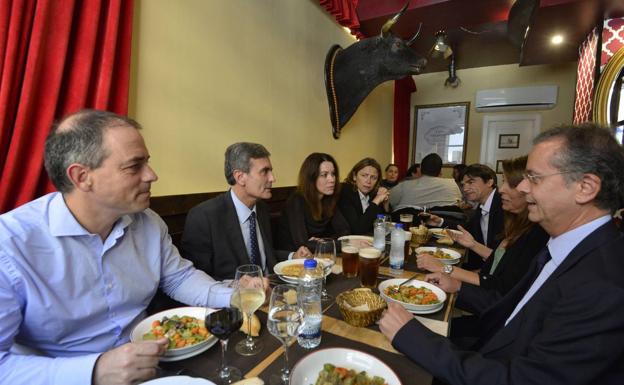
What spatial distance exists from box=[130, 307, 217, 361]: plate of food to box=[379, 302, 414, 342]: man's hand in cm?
54

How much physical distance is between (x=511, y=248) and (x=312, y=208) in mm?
1451

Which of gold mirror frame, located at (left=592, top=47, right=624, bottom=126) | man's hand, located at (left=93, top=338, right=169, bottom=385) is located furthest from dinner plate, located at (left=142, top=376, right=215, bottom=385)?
gold mirror frame, located at (left=592, top=47, right=624, bottom=126)

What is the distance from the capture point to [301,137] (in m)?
3.35

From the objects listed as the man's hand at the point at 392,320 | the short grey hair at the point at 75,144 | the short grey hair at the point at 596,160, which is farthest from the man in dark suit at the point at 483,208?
the short grey hair at the point at 75,144

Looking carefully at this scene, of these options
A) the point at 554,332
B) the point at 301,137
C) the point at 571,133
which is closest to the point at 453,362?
the point at 554,332

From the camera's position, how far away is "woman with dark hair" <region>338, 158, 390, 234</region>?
113 inches

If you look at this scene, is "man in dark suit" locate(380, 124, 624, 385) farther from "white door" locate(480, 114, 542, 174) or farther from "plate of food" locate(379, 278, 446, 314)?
"white door" locate(480, 114, 542, 174)

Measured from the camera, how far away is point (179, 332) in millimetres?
944

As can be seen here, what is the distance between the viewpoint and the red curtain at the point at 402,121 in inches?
232

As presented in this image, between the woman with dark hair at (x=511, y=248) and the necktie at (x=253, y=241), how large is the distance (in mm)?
977

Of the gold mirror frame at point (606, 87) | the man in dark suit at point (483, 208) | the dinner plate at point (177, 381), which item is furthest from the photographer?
the gold mirror frame at point (606, 87)

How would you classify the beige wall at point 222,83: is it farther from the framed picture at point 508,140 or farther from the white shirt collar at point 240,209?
the framed picture at point 508,140

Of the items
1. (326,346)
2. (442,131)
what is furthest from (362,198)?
(442,131)

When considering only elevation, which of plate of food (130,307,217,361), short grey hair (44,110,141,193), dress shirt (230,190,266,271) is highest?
short grey hair (44,110,141,193)
